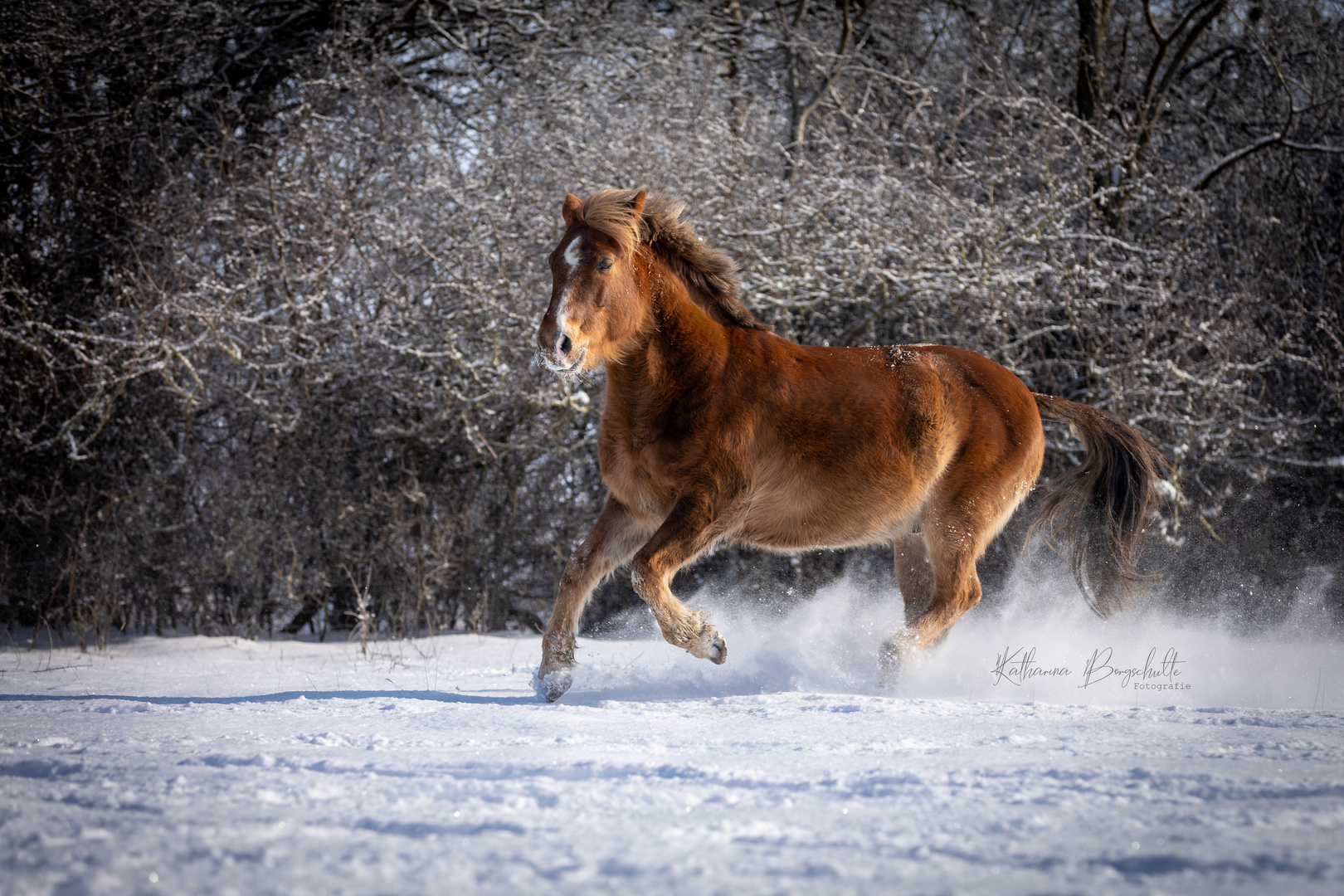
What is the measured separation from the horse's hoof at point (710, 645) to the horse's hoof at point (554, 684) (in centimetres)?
53

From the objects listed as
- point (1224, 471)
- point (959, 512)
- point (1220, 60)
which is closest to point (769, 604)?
point (959, 512)

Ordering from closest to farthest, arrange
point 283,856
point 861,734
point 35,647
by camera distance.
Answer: point 283,856
point 861,734
point 35,647

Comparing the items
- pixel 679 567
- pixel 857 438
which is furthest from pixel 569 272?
pixel 857 438

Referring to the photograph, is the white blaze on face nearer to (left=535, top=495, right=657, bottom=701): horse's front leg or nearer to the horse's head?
the horse's head

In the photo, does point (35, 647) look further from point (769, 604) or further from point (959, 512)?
point (959, 512)

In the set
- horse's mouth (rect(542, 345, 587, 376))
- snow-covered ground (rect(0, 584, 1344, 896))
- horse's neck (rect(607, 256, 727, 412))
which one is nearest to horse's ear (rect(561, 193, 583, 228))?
horse's neck (rect(607, 256, 727, 412))

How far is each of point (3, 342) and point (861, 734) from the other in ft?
22.1

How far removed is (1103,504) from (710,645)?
2440 millimetres

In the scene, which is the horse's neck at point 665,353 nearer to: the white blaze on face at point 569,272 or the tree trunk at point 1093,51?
the white blaze on face at point 569,272

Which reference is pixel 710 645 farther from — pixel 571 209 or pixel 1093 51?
pixel 1093 51

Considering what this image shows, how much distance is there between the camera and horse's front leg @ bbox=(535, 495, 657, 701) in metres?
3.70

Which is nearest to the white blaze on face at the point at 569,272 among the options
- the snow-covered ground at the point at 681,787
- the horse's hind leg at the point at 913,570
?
the snow-covered ground at the point at 681,787

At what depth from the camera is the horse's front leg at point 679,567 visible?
A: 3.45 meters

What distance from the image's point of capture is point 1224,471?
758 cm
